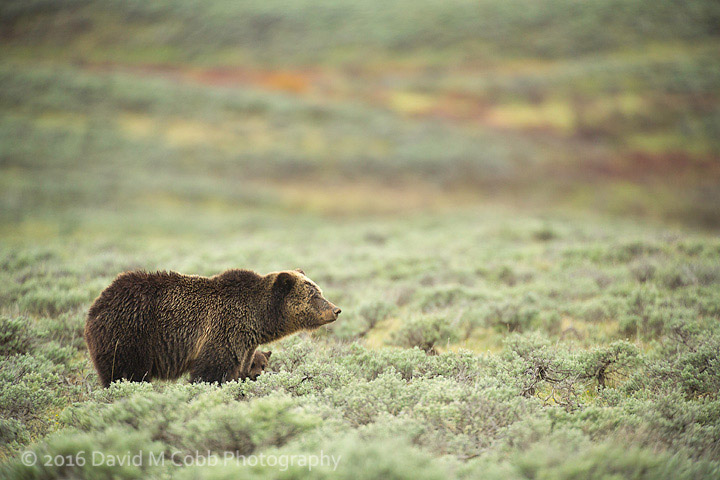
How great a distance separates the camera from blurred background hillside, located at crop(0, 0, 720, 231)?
91.5ft

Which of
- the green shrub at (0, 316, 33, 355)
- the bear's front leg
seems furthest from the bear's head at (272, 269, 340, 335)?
the green shrub at (0, 316, 33, 355)

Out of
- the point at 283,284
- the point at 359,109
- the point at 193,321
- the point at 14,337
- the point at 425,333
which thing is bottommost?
the point at 425,333

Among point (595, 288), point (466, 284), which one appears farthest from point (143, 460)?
point (595, 288)

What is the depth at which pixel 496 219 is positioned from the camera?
22609 millimetres

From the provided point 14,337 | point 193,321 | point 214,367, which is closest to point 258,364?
point 214,367

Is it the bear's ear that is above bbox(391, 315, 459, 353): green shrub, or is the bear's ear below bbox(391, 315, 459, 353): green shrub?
above

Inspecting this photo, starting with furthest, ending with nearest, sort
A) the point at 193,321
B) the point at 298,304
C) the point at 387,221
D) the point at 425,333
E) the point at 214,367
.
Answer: the point at 387,221, the point at 425,333, the point at 298,304, the point at 193,321, the point at 214,367

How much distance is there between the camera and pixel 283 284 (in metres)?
5.80

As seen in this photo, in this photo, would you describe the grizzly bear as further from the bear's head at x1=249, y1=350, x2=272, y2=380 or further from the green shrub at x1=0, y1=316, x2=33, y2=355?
the green shrub at x1=0, y1=316, x2=33, y2=355

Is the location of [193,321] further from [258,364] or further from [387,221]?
[387,221]

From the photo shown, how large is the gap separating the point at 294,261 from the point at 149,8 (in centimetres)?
4067

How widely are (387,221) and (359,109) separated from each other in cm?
1473

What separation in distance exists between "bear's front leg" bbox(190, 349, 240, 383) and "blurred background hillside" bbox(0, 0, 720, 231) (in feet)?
A: 68.4

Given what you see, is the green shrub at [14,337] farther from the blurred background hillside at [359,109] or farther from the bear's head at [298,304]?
the blurred background hillside at [359,109]
